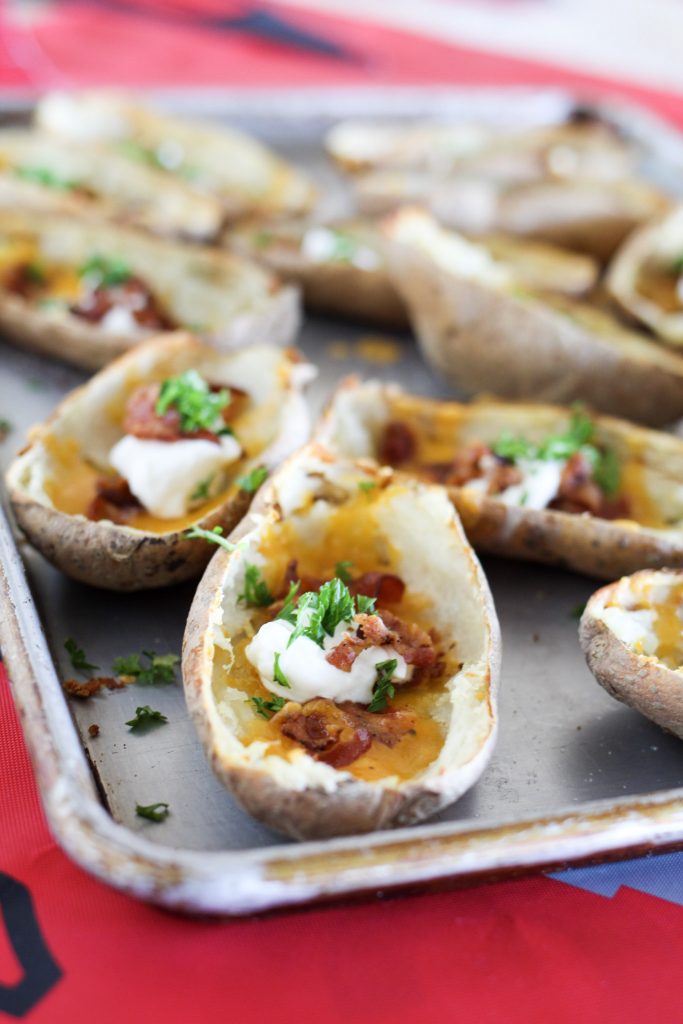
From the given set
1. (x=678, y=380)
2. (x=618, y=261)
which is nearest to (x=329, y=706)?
(x=678, y=380)

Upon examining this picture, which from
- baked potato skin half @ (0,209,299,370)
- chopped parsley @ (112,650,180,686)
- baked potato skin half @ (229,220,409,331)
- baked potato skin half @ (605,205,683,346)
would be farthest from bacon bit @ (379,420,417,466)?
baked potato skin half @ (605,205,683,346)

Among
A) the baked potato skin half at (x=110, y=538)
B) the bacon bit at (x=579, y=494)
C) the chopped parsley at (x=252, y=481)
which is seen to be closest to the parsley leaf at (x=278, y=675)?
the baked potato skin half at (x=110, y=538)

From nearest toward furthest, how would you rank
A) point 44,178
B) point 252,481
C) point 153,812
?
point 153,812, point 252,481, point 44,178

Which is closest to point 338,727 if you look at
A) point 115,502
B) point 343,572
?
point 343,572

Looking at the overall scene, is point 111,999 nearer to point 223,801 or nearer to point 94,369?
point 223,801

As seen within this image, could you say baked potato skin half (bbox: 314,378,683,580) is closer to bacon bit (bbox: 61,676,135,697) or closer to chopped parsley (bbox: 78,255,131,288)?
bacon bit (bbox: 61,676,135,697)

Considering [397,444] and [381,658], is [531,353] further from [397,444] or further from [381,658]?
[381,658]
